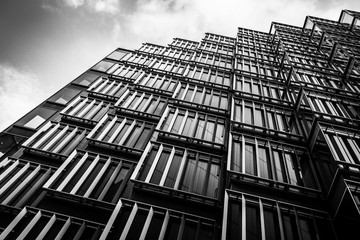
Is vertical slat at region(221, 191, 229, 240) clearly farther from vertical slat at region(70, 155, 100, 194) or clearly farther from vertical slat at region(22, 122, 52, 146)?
vertical slat at region(22, 122, 52, 146)

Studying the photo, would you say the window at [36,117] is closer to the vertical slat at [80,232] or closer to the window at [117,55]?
the vertical slat at [80,232]

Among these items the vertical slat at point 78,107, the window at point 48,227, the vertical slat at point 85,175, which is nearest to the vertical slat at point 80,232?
the window at point 48,227

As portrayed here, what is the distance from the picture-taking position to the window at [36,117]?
19297mm

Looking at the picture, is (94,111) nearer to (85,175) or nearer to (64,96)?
(64,96)

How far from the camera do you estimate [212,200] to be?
10922 millimetres

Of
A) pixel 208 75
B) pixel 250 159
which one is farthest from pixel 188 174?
pixel 208 75

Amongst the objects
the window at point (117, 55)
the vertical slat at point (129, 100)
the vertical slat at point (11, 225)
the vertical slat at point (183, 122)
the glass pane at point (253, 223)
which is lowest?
the vertical slat at point (11, 225)

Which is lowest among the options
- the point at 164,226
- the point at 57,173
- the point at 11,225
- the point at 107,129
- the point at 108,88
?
the point at 11,225

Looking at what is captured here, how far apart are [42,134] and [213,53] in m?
25.3

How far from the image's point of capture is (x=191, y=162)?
13.5 meters

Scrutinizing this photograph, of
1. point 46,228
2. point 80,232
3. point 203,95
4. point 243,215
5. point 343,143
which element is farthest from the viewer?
point 203,95

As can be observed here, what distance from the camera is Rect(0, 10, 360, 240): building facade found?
10.1 m

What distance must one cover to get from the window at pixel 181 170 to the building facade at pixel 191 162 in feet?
0.23

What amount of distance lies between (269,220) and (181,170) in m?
5.25
